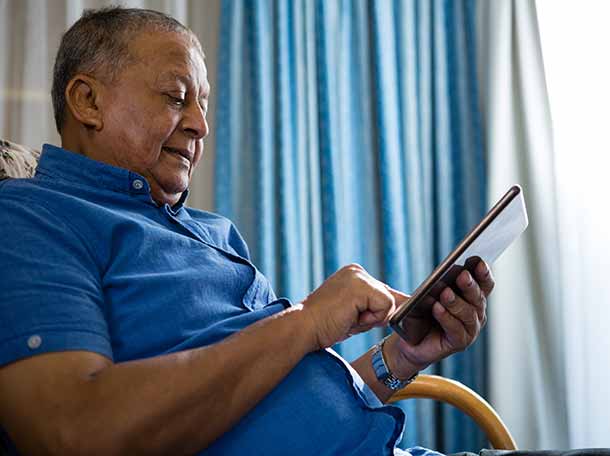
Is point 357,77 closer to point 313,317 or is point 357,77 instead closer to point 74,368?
point 313,317

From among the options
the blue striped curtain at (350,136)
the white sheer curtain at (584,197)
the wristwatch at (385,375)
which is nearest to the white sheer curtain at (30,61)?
the blue striped curtain at (350,136)

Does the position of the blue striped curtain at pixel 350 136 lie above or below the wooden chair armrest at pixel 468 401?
above

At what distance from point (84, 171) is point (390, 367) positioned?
0.61 meters

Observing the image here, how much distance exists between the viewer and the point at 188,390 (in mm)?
864

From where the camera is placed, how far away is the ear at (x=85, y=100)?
4.02 ft

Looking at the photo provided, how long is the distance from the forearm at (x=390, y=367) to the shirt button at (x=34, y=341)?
65cm

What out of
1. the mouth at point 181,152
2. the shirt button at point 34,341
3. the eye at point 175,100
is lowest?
the shirt button at point 34,341

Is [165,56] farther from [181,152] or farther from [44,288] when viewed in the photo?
[44,288]

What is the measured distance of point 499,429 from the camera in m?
1.47

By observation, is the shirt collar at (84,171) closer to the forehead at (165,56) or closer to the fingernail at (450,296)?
the forehead at (165,56)

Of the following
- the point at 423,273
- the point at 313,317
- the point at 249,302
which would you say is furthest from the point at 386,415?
the point at 423,273

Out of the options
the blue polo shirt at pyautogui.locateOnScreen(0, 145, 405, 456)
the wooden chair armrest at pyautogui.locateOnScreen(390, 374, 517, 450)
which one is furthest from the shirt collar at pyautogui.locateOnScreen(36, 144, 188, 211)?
the wooden chair armrest at pyautogui.locateOnScreen(390, 374, 517, 450)

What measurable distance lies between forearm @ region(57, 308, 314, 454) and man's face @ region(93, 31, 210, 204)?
403 mm

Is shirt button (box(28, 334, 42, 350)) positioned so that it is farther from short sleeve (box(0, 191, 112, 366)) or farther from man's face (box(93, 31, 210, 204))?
man's face (box(93, 31, 210, 204))
